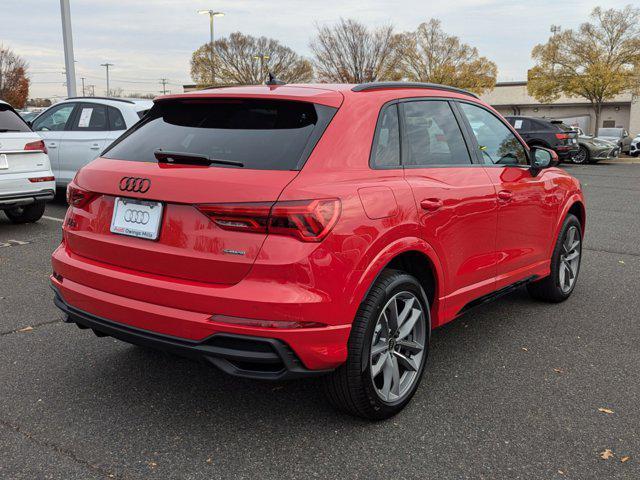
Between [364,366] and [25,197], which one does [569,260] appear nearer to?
[364,366]

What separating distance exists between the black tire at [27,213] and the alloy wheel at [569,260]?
6.79 m

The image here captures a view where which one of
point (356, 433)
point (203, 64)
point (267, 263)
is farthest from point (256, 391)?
point (203, 64)

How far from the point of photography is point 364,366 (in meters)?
2.91

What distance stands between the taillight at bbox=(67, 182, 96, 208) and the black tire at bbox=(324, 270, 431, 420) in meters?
1.48

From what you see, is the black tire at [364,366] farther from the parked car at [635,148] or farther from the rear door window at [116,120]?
the parked car at [635,148]

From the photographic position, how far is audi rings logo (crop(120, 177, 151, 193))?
2879 millimetres

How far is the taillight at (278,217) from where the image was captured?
8.61 feet

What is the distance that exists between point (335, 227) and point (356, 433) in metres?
1.05

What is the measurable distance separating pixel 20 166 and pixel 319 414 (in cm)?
613

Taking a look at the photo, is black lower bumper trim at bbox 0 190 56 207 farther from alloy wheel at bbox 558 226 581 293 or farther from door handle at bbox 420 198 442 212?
alloy wheel at bbox 558 226 581 293

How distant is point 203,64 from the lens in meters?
54.4

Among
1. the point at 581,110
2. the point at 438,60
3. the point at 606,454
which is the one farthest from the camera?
the point at 581,110

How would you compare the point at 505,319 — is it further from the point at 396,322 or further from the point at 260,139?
the point at 260,139

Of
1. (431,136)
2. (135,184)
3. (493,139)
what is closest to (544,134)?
(493,139)
